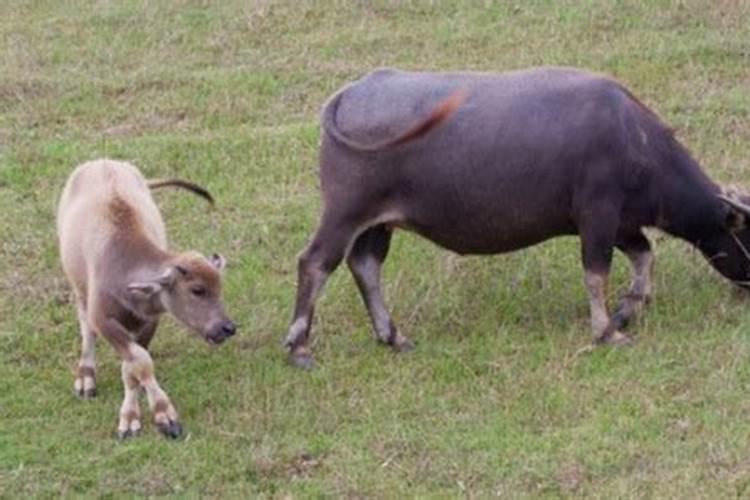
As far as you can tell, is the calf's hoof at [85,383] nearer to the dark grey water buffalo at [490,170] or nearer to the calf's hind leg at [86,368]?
the calf's hind leg at [86,368]

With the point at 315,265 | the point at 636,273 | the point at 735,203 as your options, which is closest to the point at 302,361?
the point at 315,265

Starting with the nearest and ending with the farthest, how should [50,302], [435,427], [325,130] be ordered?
[435,427], [325,130], [50,302]

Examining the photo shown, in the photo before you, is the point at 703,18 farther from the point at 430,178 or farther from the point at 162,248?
the point at 162,248

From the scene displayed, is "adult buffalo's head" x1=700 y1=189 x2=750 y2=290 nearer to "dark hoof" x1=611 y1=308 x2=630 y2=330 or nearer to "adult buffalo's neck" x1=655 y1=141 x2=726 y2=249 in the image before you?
"adult buffalo's neck" x1=655 y1=141 x2=726 y2=249

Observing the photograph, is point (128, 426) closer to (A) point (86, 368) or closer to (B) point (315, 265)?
(A) point (86, 368)

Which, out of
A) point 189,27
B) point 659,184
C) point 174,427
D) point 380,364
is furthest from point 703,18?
point 174,427

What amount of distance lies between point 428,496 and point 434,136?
2.46 m

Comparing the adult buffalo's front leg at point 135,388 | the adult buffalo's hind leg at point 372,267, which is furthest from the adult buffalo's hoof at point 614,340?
the adult buffalo's front leg at point 135,388

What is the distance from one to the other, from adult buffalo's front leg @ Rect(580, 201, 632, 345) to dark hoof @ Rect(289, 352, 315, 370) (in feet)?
4.67

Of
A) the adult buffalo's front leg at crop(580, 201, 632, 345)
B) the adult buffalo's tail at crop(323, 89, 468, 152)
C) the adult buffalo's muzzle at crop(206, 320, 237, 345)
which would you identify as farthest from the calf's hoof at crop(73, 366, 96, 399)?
the adult buffalo's front leg at crop(580, 201, 632, 345)

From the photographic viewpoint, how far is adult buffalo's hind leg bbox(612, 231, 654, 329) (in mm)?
9688

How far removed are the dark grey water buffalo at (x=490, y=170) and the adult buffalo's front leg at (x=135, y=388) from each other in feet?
3.47

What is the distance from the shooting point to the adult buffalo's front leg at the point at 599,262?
369 inches

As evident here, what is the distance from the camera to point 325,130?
9523mm
